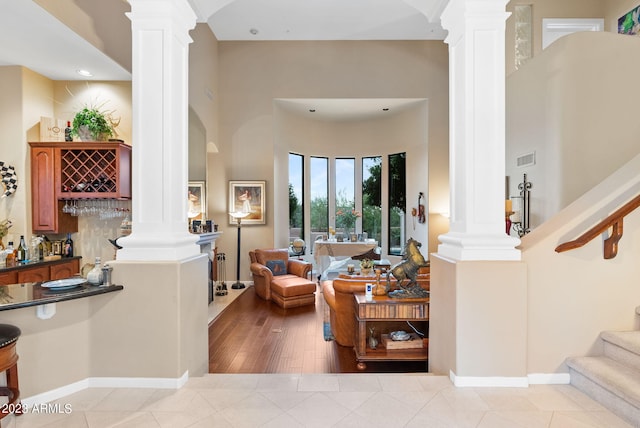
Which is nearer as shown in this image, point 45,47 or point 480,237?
point 480,237

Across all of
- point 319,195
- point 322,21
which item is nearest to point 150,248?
point 322,21

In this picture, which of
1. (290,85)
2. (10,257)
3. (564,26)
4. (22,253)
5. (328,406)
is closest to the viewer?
(328,406)

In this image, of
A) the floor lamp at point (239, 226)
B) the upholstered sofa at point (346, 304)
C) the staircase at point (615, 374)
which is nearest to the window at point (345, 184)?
the floor lamp at point (239, 226)

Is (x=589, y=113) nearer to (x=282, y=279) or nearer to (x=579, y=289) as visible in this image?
(x=579, y=289)

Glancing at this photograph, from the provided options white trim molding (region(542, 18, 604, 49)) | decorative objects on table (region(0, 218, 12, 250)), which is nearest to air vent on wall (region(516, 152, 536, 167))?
white trim molding (region(542, 18, 604, 49))

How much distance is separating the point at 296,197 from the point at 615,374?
734 centimetres

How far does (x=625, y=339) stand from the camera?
2.17 metres

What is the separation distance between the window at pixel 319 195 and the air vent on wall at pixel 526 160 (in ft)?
15.9

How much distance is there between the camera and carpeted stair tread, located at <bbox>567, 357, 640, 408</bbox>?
1886 millimetres

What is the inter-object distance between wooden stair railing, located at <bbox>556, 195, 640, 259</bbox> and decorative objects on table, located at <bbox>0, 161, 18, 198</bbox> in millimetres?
5597

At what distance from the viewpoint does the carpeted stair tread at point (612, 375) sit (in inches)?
74.2

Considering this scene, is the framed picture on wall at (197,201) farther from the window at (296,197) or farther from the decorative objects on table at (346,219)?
the decorative objects on table at (346,219)

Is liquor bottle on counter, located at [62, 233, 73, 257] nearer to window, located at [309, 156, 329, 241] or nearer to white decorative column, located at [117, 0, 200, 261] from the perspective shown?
white decorative column, located at [117, 0, 200, 261]

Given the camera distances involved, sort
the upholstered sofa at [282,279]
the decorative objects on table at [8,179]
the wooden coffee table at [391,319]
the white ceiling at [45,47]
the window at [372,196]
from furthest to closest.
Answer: the window at [372,196]
the upholstered sofa at [282,279]
the decorative objects on table at [8,179]
the wooden coffee table at [391,319]
the white ceiling at [45,47]
